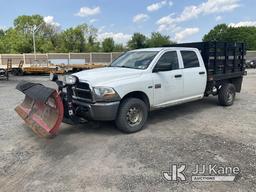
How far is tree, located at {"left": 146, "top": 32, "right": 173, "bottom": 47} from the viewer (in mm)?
50019

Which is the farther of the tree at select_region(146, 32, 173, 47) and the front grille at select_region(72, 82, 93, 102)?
the tree at select_region(146, 32, 173, 47)

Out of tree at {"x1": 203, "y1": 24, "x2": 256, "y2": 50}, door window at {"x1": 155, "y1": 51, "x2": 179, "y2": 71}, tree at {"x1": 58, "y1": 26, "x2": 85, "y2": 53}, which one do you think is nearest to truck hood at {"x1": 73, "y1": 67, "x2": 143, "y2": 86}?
door window at {"x1": 155, "y1": 51, "x2": 179, "y2": 71}

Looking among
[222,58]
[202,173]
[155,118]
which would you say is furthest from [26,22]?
[202,173]

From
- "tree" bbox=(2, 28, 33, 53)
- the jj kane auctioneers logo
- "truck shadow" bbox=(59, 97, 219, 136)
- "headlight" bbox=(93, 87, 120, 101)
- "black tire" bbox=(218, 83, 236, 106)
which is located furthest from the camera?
"tree" bbox=(2, 28, 33, 53)

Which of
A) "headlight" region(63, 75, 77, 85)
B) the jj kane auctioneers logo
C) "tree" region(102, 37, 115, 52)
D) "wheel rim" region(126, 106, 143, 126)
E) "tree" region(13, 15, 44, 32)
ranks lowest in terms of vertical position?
the jj kane auctioneers logo

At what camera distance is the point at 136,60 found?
6008 millimetres

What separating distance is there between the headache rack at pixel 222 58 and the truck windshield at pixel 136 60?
1.95 metres

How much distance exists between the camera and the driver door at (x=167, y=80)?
5625 mm

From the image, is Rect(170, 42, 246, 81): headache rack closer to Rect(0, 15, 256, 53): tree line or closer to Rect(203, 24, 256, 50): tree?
Rect(0, 15, 256, 53): tree line

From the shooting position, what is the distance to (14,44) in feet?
197

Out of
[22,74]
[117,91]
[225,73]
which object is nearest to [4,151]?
[117,91]

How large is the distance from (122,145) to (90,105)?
3.26 feet

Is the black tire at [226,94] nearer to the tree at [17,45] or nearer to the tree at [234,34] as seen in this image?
the tree at [17,45]

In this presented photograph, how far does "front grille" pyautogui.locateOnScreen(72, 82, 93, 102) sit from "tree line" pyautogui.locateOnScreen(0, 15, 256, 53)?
44170 mm
